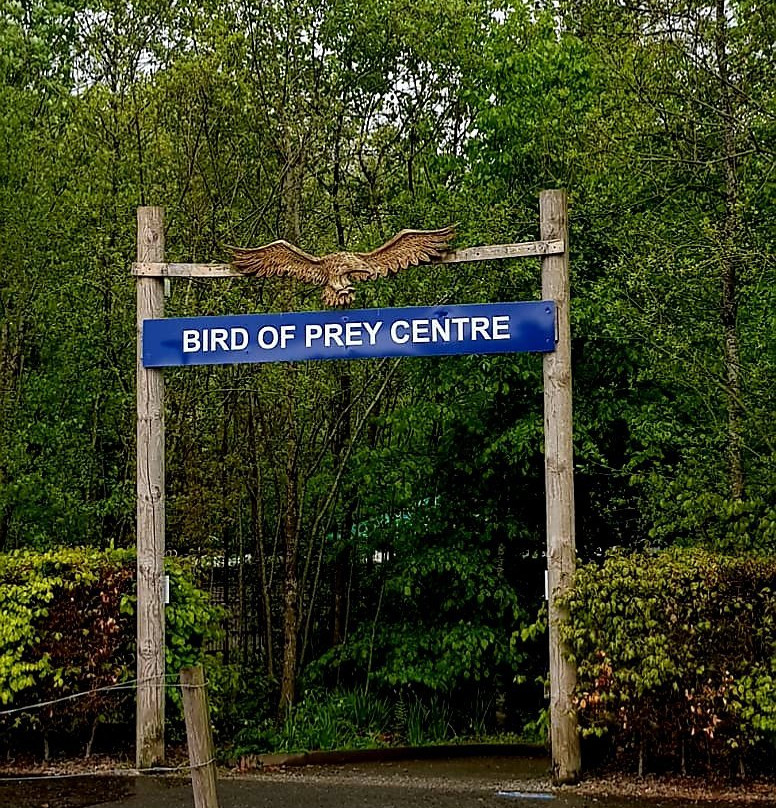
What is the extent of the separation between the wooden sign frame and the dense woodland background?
1.63m

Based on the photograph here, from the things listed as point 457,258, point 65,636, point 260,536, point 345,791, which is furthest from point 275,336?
point 260,536

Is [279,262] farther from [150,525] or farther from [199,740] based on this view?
[199,740]

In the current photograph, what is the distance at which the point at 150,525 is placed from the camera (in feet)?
26.4

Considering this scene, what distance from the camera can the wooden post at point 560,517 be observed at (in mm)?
7406

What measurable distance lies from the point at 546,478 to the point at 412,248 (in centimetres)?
169

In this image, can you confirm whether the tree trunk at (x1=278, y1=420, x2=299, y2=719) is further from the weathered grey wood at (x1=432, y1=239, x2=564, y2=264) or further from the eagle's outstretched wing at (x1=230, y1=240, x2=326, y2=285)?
the weathered grey wood at (x1=432, y1=239, x2=564, y2=264)

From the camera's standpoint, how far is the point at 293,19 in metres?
10.3

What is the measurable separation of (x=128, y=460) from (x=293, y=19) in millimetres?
4049

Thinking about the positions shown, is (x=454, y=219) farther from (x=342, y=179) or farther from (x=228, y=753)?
(x=228, y=753)

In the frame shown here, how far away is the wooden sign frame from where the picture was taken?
7430 millimetres

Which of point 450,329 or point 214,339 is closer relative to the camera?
point 450,329

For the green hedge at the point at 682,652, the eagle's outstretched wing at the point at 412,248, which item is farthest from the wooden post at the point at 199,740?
the eagle's outstretched wing at the point at 412,248

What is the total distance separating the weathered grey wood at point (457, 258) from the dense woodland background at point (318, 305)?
1.67 m

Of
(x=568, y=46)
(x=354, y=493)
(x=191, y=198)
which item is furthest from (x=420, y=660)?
(x=568, y=46)
